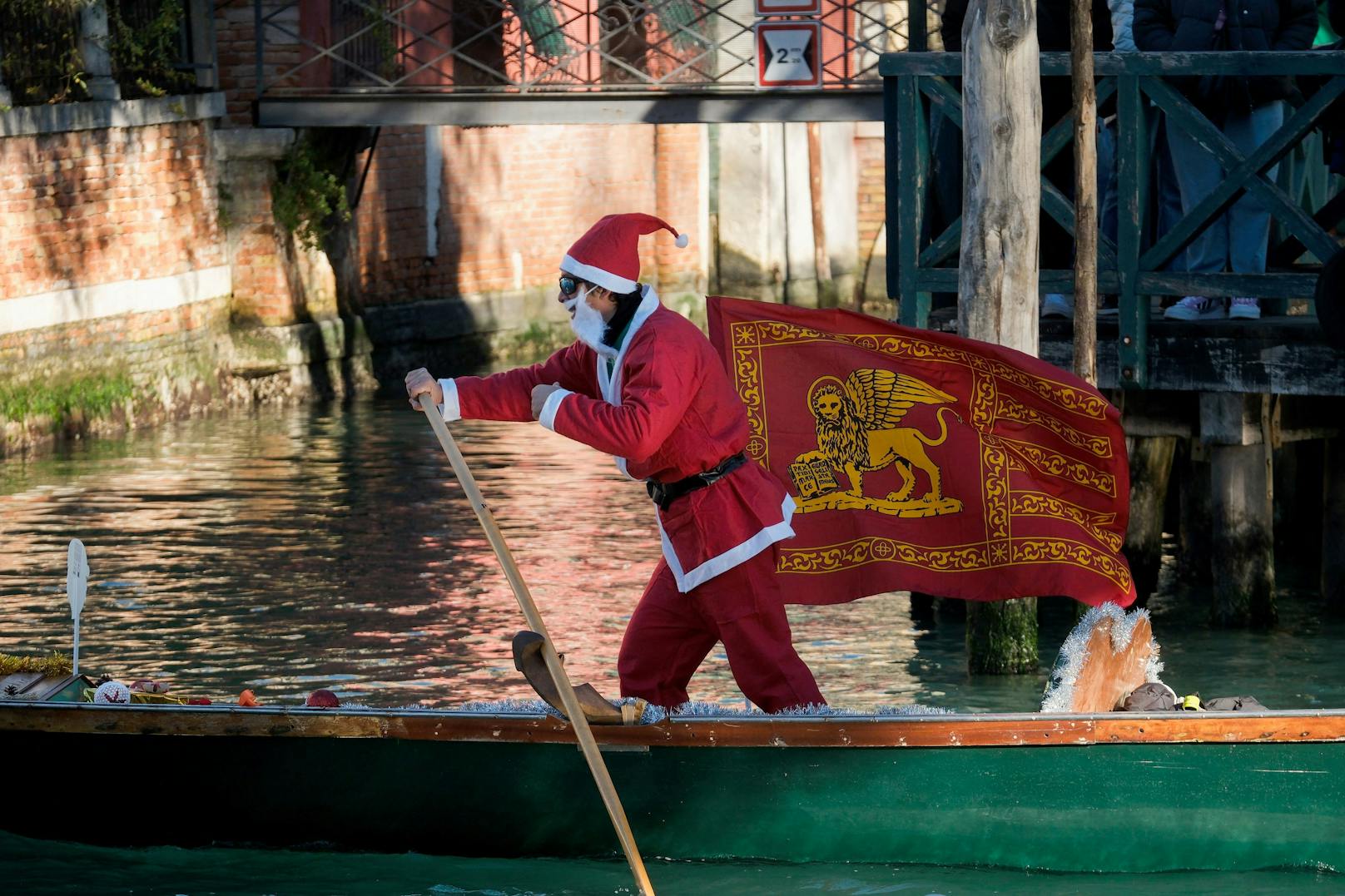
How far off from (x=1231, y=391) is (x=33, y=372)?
8.02 m

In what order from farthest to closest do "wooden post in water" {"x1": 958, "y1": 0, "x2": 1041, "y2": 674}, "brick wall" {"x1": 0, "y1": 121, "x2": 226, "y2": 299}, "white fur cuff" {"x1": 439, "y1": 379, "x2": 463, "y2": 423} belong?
"brick wall" {"x1": 0, "y1": 121, "x2": 226, "y2": 299} → "wooden post in water" {"x1": 958, "y1": 0, "x2": 1041, "y2": 674} → "white fur cuff" {"x1": 439, "y1": 379, "x2": 463, "y2": 423}

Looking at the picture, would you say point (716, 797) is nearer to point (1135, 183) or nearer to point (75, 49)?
point (1135, 183)

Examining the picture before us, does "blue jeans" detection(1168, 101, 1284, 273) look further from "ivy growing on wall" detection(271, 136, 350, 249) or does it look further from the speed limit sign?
"ivy growing on wall" detection(271, 136, 350, 249)

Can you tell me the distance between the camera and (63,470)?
14.1 metres

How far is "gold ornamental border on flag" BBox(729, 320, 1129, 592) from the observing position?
7332 millimetres

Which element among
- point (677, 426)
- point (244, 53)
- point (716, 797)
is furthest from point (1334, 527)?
point (244, 53)

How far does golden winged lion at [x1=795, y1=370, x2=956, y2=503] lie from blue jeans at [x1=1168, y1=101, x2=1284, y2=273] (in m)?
2.42

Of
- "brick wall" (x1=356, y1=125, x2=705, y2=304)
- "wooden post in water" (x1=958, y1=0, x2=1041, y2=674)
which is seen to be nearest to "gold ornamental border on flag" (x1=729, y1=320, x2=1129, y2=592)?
"wooden post in water" (x1=958, y1=0, x2=1041, y2=674)

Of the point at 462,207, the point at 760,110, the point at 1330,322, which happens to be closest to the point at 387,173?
the point at 462,207

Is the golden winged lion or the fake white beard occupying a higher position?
the fake white beard

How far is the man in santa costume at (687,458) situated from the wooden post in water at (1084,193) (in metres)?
2.36

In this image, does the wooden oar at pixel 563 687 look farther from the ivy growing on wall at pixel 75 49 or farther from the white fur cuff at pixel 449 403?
the ivy growing on wall at pixel 75 49

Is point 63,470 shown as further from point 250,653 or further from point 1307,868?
point 1307,868

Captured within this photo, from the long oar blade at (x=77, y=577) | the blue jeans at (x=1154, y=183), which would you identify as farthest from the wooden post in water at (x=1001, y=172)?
the long oar blade at (x=77, y=577)
